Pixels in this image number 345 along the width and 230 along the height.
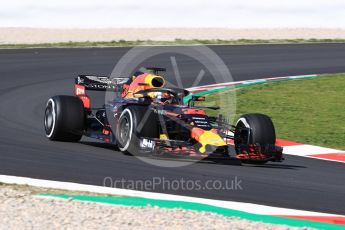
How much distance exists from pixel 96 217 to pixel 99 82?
651cm

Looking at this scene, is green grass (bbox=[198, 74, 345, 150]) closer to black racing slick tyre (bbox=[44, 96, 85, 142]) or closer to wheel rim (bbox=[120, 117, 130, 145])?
wheel rim (bbox=[120, 117, 130, 145])

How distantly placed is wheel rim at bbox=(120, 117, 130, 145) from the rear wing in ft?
6.78

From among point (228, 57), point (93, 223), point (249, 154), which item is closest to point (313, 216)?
point (93, 223)

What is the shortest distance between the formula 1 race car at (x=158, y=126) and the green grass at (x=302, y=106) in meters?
2.25

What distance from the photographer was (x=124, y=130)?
11930 mm

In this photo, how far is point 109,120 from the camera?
1279 centimetres

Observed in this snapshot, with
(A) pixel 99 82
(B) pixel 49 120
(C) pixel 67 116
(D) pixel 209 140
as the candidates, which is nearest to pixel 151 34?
(A) pixel 99 82

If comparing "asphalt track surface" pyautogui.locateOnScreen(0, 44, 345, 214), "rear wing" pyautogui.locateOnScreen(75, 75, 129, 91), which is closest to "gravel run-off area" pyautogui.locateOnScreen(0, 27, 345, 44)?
"asphalt track surface" pyautogui.locateOnScreen(0, 44, 345, 214)

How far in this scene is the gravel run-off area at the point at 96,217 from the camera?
7492 millimetres

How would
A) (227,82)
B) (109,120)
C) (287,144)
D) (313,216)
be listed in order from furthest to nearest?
(227,82) < (287,144) < (109,120) < (313,216)

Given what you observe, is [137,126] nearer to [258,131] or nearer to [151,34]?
[258,131]
